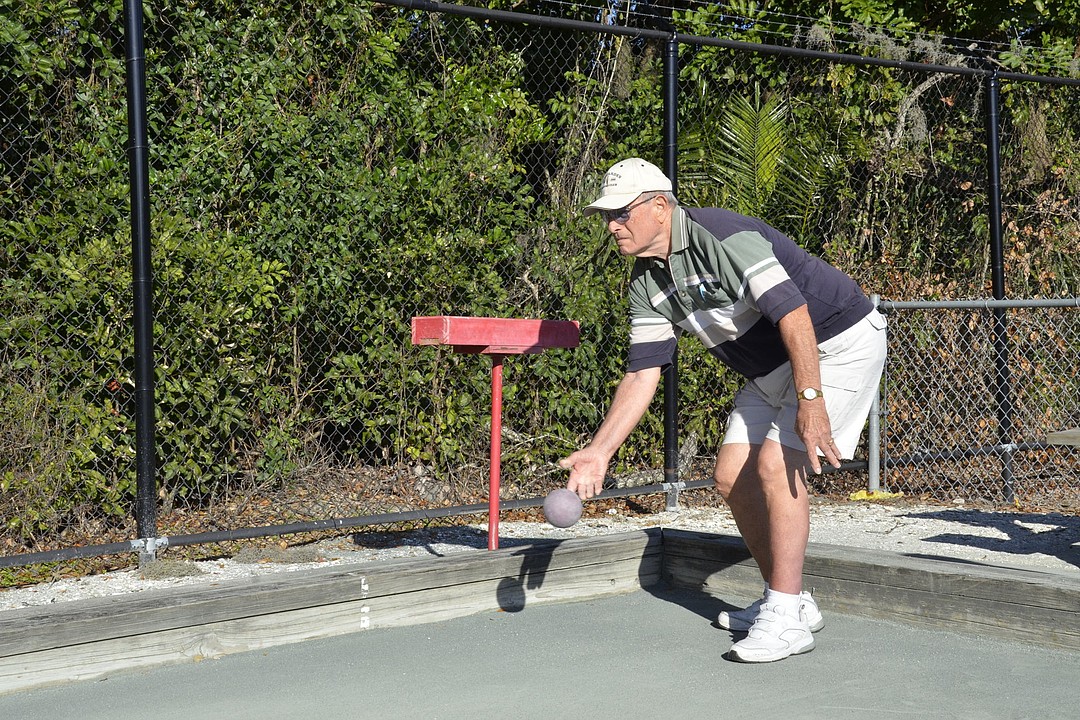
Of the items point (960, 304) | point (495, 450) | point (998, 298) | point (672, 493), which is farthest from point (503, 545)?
point (998, 298)

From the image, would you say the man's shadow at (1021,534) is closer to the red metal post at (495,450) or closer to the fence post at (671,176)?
the fence post at (671,176)

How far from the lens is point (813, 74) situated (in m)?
7.39

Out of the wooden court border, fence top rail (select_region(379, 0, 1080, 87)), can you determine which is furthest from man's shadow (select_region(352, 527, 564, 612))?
fence top rail (select_region(379, 0, 1080, 87))

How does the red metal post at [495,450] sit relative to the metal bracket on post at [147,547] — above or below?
above

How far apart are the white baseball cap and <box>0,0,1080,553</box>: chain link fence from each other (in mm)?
2194

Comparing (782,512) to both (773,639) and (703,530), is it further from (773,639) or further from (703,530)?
(703,530)

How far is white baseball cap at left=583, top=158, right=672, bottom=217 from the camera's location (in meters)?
3.40

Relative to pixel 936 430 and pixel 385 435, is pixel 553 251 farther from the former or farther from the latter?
pixel 936 430

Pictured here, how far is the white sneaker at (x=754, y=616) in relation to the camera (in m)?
3.53

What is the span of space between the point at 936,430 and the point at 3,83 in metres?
5.60

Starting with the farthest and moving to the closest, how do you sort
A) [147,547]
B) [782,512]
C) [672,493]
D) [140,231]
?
1. [672,493]
2. [147,547]
3. [140,231]
4. [782,512]

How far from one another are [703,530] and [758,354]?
7.98 feet

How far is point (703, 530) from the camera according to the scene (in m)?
5.86

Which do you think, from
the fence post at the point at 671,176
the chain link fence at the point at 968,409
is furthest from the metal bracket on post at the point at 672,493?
the chain link fence at the point at 968,409
